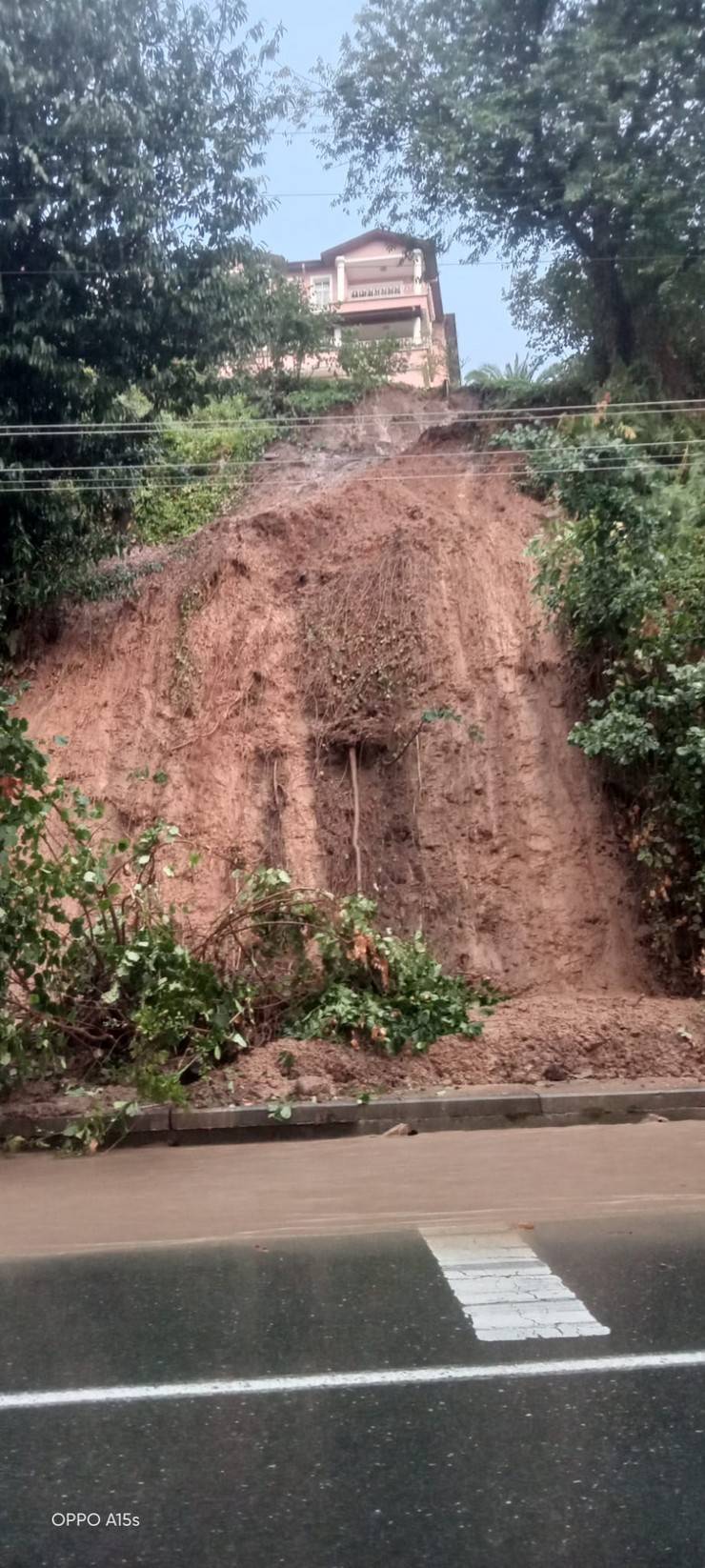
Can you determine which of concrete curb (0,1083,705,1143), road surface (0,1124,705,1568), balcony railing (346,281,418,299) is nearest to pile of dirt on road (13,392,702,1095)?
concrete curb (0,1083,705,1143)

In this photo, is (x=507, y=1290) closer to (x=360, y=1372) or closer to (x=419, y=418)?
(x=360, y=1372)

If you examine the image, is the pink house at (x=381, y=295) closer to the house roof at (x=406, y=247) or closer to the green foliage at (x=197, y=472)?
the house roof at (x=406, y=247)

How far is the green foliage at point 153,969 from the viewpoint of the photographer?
9.36 metres

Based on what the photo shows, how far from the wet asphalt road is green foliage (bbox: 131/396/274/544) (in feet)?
38.8

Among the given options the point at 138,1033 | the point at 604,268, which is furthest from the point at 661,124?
the point at 138,1033

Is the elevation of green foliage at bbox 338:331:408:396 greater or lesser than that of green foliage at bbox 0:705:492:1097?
greater

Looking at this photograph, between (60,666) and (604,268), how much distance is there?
8.62 metres

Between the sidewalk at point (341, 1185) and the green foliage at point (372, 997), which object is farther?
the green foliage at point (372, 997)

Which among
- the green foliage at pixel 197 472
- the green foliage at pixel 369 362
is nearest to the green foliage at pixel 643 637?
the green foliage at pixel 197 472

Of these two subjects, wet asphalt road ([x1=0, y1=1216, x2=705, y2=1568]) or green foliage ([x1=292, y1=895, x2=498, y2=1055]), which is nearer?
wet asphalt road ([x1=0, y1=1216, x2=705, y2=1568])

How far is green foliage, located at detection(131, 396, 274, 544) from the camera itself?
56.1 feet

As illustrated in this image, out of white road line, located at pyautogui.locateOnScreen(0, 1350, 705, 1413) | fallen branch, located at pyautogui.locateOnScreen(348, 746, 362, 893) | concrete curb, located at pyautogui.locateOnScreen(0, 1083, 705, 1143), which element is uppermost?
fallen branch, located at pyautogui.locateOnScreen(348, 746, 362, 893)

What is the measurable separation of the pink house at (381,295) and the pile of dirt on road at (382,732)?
22.6 feet

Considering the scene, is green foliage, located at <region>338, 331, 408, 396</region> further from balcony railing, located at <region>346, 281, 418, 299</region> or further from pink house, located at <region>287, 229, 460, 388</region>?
balcony railing, located at <region>346, 281, 418, 299</region>
